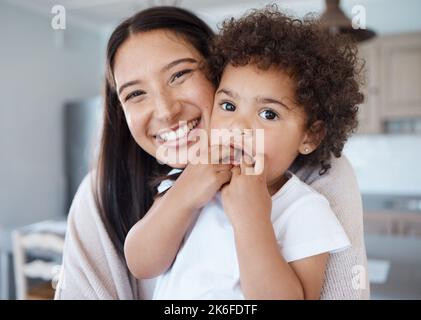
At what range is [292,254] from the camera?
349 millimetres

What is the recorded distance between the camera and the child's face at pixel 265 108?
1.18ft

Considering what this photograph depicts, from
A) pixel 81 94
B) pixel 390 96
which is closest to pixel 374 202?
pixel 390 96

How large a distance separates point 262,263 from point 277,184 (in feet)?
0.34

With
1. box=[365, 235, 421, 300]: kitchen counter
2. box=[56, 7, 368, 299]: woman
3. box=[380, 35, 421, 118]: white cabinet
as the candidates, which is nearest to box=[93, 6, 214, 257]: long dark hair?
box=[56, 7, 368, 299]: woman

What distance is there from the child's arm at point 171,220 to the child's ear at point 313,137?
8 cm

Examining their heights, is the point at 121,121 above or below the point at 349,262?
above

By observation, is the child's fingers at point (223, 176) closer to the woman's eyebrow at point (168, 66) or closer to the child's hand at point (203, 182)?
the child's hand at point (203, 182)

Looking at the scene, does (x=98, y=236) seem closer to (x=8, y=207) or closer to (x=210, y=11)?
(x=8, y=207)

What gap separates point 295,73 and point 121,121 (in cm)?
20

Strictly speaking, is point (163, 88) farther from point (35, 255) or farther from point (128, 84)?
point (35, 255)

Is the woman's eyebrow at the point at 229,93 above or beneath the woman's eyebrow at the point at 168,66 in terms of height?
beneath

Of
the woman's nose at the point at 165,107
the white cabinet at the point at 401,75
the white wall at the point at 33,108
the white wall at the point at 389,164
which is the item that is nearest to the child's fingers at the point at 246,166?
the woman's nose at the point at 165,107

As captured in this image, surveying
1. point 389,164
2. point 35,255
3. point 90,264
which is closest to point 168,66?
point 90,264
